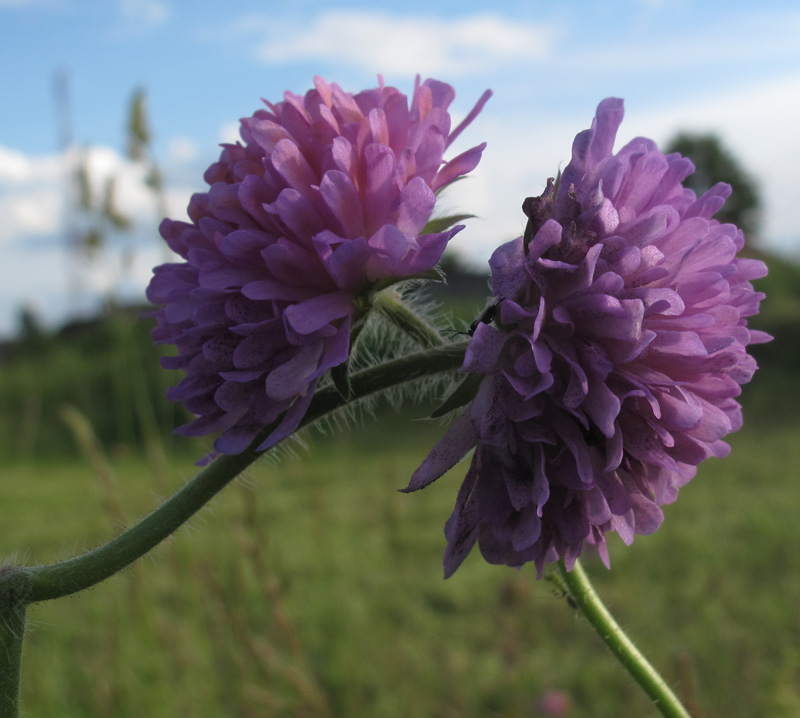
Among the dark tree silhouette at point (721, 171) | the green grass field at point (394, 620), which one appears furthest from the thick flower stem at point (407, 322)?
the dark tree silhouette at point (721, 171)

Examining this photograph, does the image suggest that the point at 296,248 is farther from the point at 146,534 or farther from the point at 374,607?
the point at 374,607

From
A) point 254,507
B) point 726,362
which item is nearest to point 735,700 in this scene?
point 254,507

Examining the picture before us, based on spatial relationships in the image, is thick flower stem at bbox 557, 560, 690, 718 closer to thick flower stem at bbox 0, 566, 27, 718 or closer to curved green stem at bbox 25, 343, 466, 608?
curved green stem at bbox 25, 343, 466, 608

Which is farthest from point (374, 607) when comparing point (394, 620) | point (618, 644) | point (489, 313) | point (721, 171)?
point (721, 171)

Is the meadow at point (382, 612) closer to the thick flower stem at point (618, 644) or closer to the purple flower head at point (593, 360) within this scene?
the thick flower stem at point (618, 644)

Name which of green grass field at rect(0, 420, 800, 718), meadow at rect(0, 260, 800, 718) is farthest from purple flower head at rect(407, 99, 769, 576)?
green grass field at rect(0, 420, 800, 718)

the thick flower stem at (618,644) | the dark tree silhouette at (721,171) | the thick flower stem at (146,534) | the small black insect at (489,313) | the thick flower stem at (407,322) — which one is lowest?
the dark tree silhouette at (721,171)

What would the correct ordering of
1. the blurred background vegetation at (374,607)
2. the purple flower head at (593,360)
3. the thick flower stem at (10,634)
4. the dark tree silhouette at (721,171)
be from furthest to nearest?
1. the dark tree silhouette at (721,171)
2. the blurred background vegetation at (374,607)
3. the thick flower stem at (10,634)
4. the purple flower head at (593,360)
